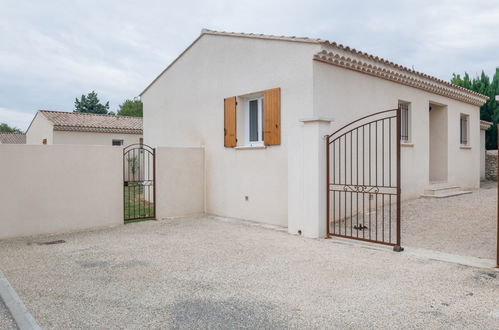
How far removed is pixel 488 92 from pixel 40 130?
91.3ft

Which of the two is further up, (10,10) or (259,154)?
(10,10)

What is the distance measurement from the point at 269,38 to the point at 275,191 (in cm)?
381

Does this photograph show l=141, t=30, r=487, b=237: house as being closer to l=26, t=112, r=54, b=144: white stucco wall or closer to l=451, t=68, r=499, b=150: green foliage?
l=451, t=68, r=499, b=150: green foliage

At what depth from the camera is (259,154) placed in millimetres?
9422

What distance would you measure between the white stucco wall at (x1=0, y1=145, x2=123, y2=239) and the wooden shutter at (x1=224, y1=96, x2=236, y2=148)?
2.91 m

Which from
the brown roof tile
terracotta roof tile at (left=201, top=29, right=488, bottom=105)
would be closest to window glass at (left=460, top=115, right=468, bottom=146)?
the brown roof tile

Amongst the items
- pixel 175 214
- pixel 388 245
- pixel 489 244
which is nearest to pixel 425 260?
pixel 388 245

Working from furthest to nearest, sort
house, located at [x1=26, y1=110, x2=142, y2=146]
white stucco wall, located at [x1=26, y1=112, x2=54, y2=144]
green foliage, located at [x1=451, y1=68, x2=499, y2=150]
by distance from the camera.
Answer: white stucco wall, located at [x1=26, y1=112, x2=54, y2=144] → house, located at [x1=26, y1=110, x2=142, y2=146] → green foliage, located at [x1=451, y1=68, x2=499, y2=150]

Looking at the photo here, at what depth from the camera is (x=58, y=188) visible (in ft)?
28.0

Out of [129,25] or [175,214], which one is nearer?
[175,214]

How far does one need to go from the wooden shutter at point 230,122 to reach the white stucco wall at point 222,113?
23 centimetres

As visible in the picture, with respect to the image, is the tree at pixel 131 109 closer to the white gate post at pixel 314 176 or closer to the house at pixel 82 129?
the house at pixel 82 129

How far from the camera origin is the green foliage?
19.0 m

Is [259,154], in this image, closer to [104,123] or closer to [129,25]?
[129,25]
